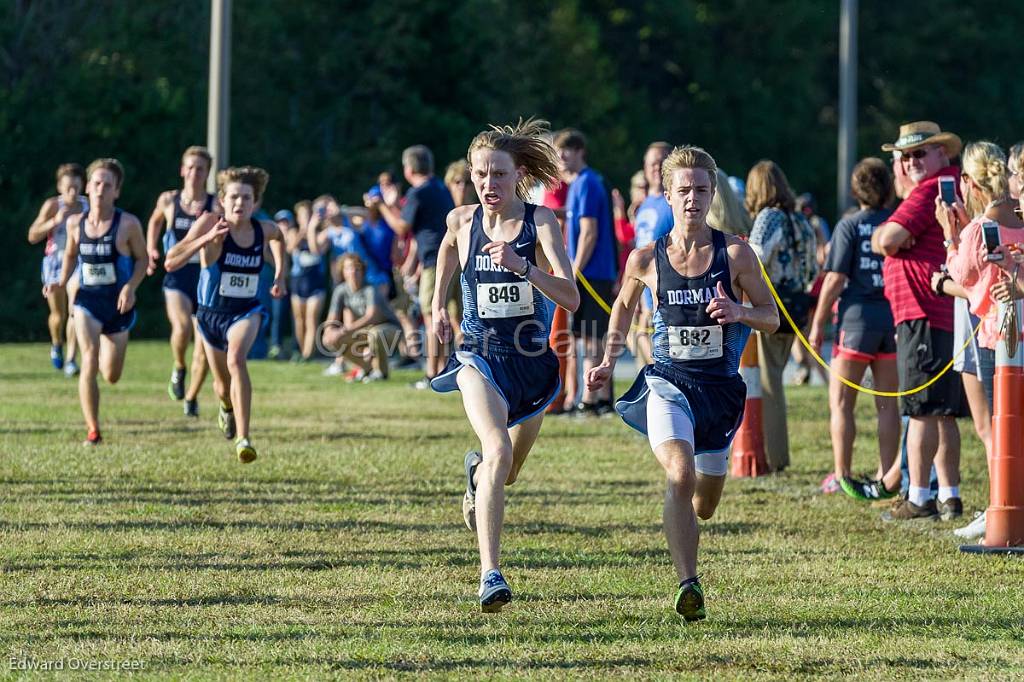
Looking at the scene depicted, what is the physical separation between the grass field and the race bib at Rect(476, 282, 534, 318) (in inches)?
47.2

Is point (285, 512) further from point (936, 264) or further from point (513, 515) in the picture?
point (936, 264)

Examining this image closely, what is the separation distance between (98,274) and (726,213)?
15.3ft

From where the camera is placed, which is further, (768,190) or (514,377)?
(768,190)

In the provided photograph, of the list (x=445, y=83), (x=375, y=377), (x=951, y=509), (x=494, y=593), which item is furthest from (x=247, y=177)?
(x=445, y=83)

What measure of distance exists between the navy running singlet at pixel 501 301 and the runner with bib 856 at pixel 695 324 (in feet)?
1.69

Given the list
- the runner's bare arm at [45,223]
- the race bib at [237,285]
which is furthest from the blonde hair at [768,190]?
the runner's bare arm at [45,223]

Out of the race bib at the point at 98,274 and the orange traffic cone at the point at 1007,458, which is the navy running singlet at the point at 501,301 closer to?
the orange traffic cone at the point at 1007,458

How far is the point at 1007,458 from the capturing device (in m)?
8.49

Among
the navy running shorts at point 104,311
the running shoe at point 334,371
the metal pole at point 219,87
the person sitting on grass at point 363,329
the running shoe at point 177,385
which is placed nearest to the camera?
the navy running shorts at point 104,311

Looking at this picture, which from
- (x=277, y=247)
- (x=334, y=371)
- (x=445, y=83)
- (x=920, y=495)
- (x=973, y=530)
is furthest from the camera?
(x=445, y=83)

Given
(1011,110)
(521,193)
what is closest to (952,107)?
(1011,110)

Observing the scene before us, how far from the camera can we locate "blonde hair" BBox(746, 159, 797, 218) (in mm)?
10695

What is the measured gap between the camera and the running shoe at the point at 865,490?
10.1 m

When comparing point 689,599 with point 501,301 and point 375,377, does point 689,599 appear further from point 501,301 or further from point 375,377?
point 375,377
